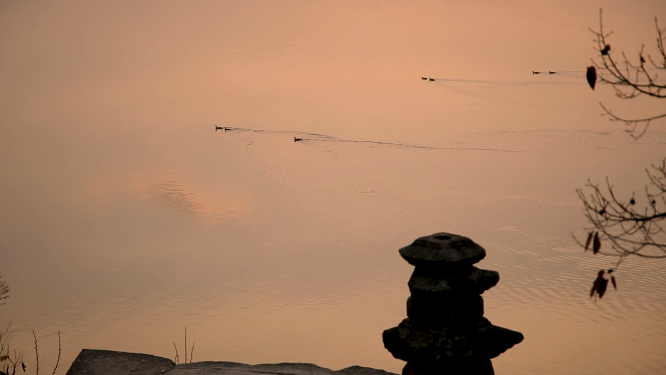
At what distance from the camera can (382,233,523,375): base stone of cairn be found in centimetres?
573

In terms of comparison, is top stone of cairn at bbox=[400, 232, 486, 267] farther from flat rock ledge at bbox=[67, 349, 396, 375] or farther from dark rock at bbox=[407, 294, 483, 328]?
flat rock ledge at bbox=[67, 349, 396, 375]

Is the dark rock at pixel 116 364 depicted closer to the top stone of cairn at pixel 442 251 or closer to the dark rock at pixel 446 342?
the dark rock at pixel 446 342

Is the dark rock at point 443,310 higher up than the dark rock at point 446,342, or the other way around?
the dark rock at point 443,310

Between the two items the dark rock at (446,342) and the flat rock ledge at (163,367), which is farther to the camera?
the flat rock ledge at (163,367)

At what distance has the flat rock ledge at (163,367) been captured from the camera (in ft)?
25.2

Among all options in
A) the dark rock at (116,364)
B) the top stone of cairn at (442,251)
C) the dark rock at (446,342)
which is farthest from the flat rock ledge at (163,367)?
the top stone of cairn at (442,251)

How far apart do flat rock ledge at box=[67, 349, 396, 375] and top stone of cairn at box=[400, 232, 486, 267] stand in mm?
2190

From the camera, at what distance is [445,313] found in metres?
5.82

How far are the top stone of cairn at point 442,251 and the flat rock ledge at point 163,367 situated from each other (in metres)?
2.19

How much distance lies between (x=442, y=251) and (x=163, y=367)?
3434 mm

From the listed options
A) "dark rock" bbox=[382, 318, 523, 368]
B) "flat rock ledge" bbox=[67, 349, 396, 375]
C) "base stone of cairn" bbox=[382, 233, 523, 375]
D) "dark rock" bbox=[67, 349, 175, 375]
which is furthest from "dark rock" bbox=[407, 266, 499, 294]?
"dark rock" bbox=[67, 349, 175, 375]

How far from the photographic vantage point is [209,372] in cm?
771

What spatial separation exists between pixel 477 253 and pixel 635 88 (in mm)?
1522

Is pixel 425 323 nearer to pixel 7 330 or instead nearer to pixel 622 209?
pixel 622 209
